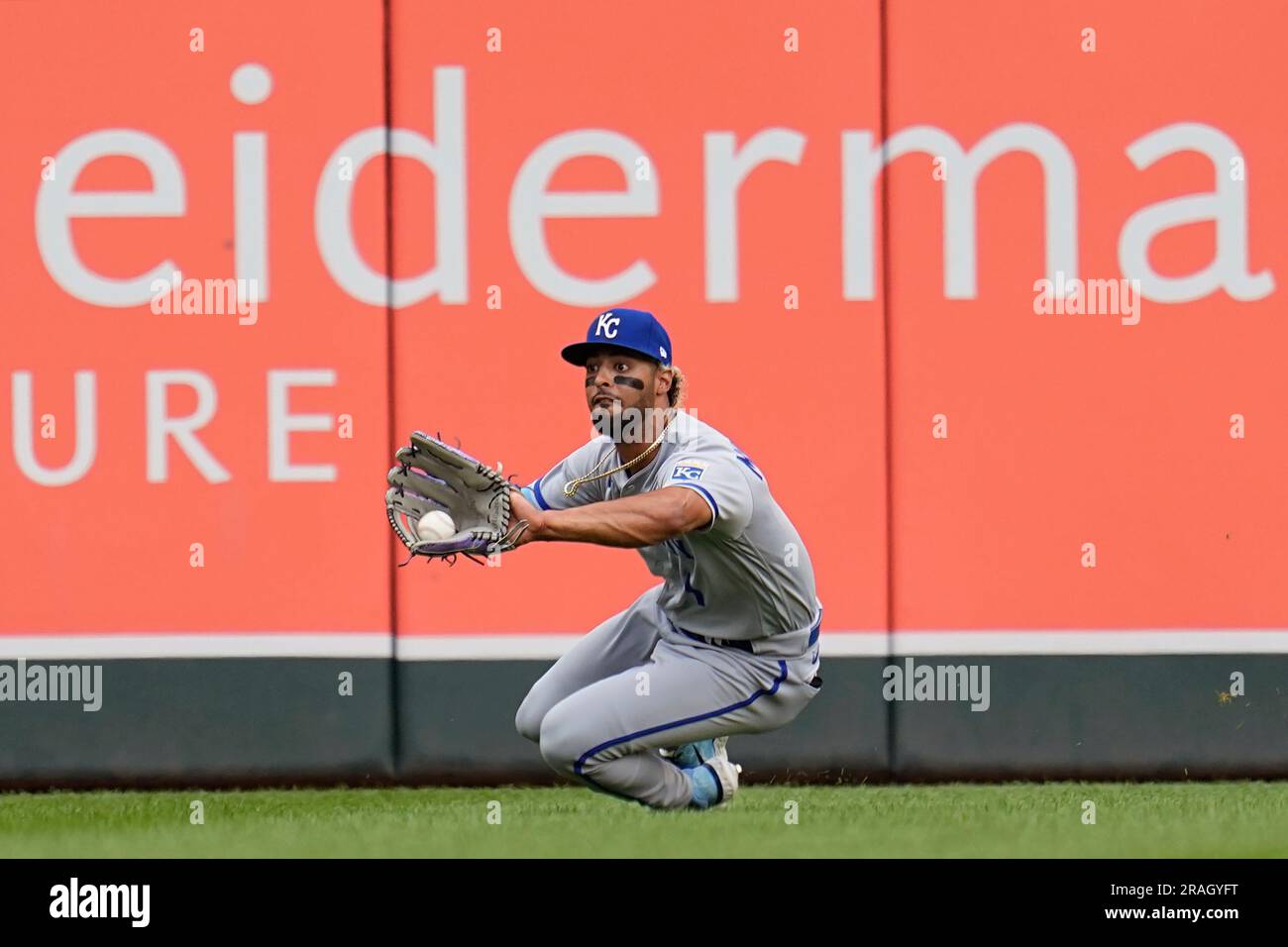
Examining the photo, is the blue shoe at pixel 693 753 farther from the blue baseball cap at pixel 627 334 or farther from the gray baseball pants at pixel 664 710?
the blue baseball cap at pixel 627 334

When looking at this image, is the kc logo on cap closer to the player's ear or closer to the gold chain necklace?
the player's ear

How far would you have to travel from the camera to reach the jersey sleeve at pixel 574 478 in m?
5.75

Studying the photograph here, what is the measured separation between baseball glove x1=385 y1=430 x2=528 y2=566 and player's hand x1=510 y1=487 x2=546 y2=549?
0.04ft

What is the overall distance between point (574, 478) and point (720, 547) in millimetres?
667

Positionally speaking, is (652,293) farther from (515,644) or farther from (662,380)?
(662,380)

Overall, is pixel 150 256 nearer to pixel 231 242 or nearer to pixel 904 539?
pixel 231 242

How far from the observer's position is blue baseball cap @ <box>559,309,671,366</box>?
527 centimetres

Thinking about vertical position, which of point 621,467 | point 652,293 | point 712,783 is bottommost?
point 712,783

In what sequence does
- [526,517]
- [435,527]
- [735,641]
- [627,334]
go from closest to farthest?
1. [526,517]
2. [435,527]
3. [627,334]
4. [735,641]

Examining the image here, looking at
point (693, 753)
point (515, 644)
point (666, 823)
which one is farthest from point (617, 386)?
point (515, 644)

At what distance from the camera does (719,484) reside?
5.03 m

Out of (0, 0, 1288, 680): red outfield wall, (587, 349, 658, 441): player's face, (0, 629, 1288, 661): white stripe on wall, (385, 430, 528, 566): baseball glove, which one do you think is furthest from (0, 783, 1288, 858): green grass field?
(587, 349, 658, 441): player's face

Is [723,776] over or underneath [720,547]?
underneath

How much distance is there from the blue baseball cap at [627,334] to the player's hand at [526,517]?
0.62 meters
